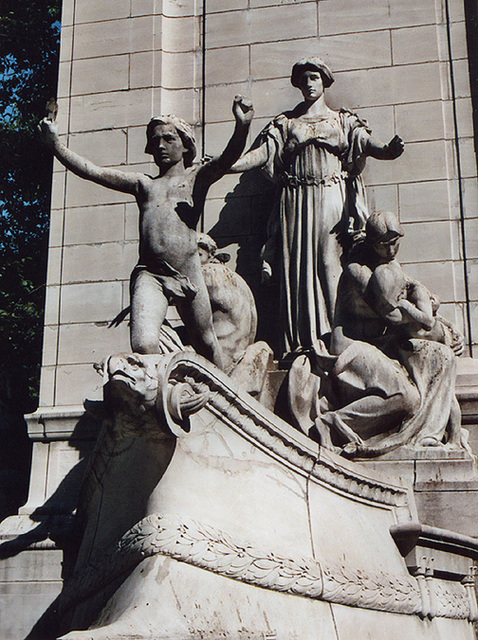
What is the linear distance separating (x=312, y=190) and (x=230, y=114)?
6.57 feet

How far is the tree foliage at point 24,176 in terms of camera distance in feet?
57.8

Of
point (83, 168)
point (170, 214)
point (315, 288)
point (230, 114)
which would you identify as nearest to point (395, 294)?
point (315, 288)

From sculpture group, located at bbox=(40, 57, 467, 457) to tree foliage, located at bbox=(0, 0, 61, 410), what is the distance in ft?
24.9

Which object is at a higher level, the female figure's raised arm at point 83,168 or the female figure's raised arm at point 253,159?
the female figure's raised arm at point 253,159

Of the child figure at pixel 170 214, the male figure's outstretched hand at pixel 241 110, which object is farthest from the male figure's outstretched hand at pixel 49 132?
the male figure's outstretched hand at pixel 241 110

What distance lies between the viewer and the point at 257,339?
1136 cm

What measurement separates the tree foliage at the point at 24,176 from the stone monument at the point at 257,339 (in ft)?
18.1

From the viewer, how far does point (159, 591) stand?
6711mm

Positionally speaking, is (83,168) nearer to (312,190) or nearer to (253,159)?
(253,159)

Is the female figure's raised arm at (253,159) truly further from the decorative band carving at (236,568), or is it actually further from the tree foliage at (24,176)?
the tree foliage at (24,176)

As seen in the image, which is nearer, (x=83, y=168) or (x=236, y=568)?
(x=236, y=568)

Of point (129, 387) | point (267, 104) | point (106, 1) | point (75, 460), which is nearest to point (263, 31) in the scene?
point (267, 104)

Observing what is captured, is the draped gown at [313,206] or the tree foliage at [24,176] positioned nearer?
the draped gown at [313,206]

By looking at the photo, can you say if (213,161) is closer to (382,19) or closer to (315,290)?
(315,290)
